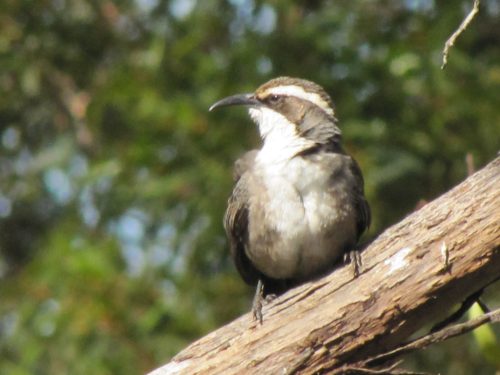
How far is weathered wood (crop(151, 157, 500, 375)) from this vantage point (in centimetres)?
497

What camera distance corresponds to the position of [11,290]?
33.6ft

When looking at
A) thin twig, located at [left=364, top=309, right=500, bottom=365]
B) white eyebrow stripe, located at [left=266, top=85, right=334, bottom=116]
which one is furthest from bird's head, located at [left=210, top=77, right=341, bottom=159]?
thin twig, located at [left=364, top=309, right=500, bottom=365]

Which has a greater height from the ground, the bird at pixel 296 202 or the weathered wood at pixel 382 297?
the bird at pixel 296 202

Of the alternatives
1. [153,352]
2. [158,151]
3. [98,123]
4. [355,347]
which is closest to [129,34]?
[98,123]

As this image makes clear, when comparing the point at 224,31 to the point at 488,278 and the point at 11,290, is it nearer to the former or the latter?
the point at 11,290

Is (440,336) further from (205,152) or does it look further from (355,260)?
(205,152)

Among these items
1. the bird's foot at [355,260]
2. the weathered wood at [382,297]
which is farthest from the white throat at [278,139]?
the weathered wood at [382,297]

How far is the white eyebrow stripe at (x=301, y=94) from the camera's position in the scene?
6594 mm

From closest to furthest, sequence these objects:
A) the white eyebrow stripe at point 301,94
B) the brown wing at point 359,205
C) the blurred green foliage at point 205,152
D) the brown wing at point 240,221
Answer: the brown wing at point 359,205
the brown wing at point 240,221
the white eyebrow stripe at point 301,94
the blurred green foliage at point 205,152

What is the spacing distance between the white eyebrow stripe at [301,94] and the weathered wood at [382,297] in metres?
1.38

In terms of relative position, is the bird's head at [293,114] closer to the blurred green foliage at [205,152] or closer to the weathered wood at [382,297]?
the weathered wood at [382,297]

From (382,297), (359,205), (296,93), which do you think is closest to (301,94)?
(296,93)

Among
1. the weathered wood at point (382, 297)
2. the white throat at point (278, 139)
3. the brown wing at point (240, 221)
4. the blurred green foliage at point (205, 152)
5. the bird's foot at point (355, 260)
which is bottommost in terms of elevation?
the weathered wood at point (382, 297)

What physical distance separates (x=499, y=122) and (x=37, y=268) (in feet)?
12.7
